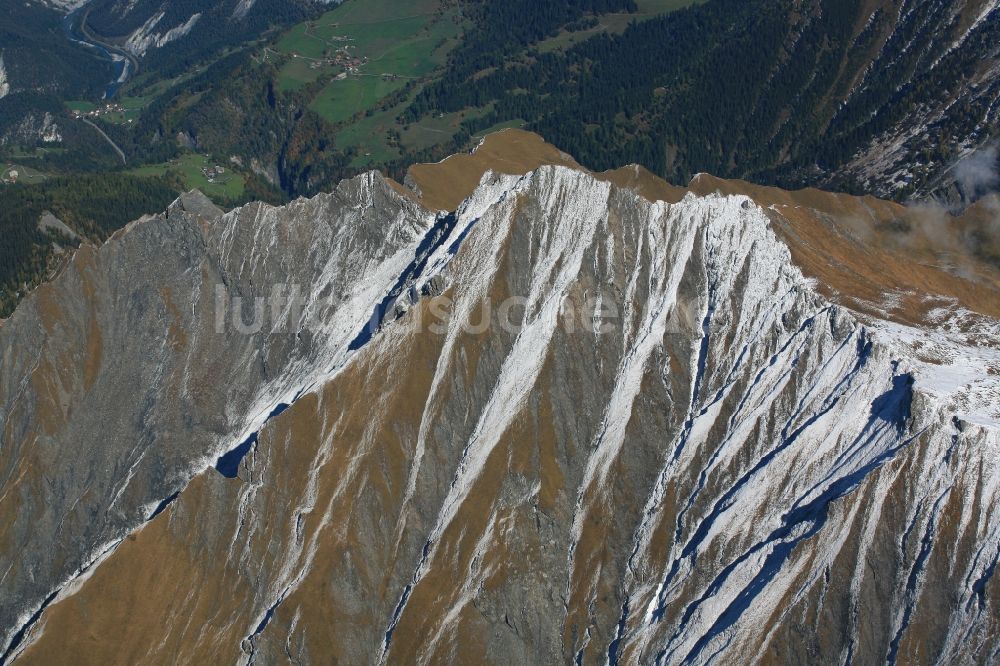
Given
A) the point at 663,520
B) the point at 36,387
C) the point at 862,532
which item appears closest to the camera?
the point at 862,532

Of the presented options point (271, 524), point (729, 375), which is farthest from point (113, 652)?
point (729, 375)

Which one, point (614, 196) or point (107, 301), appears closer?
point (614, 196)

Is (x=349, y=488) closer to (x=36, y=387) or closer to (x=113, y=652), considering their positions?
(x=113, y=652)

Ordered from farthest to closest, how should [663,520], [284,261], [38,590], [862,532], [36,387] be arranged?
[284,261]
[36,387]
[38,590]
[663,520]
[862,532]

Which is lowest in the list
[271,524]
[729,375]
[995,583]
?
[271,524]

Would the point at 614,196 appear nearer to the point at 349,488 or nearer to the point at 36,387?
the point at 349,488

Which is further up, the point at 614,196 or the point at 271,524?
the point at 614,196

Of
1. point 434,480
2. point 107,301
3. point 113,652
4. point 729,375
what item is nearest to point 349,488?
point 434,480
